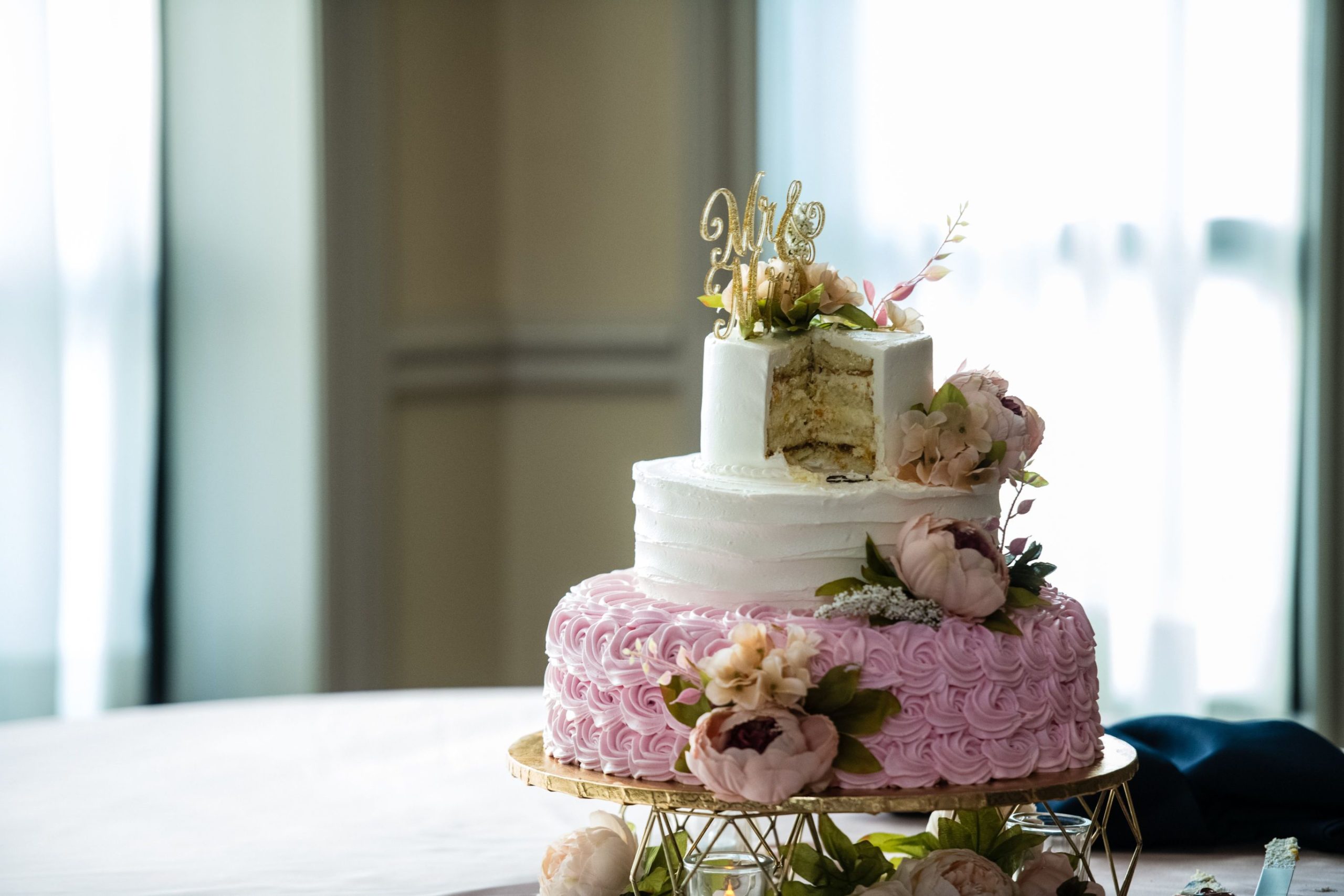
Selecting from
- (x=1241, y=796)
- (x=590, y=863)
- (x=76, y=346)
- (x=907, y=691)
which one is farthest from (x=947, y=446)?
(x=76, y=346)

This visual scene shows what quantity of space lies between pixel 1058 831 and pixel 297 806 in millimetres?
1103

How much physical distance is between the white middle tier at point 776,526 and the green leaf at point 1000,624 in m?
0.12

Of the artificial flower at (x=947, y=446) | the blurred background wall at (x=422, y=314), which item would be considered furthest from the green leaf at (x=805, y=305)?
the blurred background wall at (x=422, y=314)

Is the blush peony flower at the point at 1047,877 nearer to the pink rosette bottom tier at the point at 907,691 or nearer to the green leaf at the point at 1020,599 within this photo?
the pink rosette bottom tier at the point at 907,691

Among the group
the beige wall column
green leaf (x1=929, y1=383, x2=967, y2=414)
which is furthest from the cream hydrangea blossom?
the beige wall column

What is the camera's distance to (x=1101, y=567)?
3.97m

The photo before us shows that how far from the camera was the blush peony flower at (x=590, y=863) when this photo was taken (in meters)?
1.58

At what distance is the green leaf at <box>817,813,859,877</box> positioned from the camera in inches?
61.2

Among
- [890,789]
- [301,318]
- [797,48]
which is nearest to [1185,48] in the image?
[797,48]

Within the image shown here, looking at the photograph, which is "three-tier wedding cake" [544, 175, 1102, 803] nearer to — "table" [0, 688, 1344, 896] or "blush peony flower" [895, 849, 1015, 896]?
"blush peony flower" [895, 849, 1015, 896]

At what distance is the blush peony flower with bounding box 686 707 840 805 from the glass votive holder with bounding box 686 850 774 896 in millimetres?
180

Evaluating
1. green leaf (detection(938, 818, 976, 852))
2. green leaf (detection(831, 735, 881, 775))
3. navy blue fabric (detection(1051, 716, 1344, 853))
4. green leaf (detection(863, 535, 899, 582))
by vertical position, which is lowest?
navy blue fabric (detection(1051, 716, 1344, 853))

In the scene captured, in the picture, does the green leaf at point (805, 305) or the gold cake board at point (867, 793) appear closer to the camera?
the gold cake board at point (867, 793)

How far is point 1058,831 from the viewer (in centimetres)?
166
